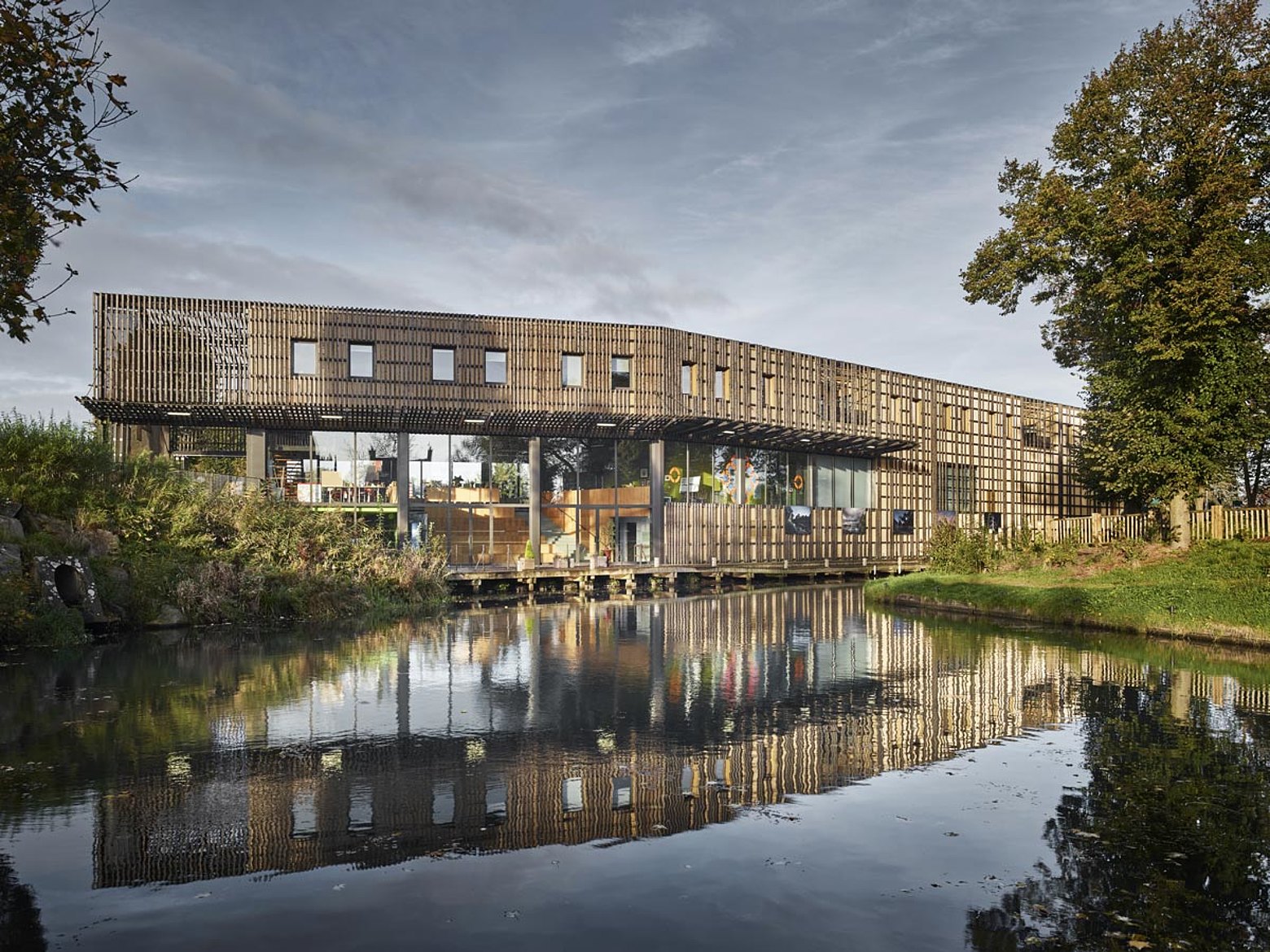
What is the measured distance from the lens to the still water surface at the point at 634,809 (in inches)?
198

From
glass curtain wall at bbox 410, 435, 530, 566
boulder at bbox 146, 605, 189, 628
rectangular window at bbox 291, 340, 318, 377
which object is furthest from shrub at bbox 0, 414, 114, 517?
glass curtain wall at bbox 410, 435, 530, 566

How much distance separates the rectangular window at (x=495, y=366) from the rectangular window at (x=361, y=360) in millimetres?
4394

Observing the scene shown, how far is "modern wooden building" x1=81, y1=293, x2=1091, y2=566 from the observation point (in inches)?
1318

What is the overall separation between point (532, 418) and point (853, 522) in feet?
65.7

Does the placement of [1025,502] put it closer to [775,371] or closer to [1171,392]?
[775,371]

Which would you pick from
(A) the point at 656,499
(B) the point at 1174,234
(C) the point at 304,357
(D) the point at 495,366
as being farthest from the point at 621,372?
(B) the point at 1174,234

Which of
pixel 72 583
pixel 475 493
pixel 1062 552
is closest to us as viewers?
pixel 72 583

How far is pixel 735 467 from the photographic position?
44000 millimetres

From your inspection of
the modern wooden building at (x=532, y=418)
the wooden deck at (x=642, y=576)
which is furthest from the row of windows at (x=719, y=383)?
the wooden deck at (x=642, y=576)

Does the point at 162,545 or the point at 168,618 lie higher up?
the point at 162,545

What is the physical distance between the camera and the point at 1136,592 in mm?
21078

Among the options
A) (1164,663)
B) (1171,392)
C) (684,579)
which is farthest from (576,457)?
(1164,663)

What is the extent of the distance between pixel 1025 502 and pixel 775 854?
57.2 meters

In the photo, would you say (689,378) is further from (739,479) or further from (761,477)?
(761,477)
